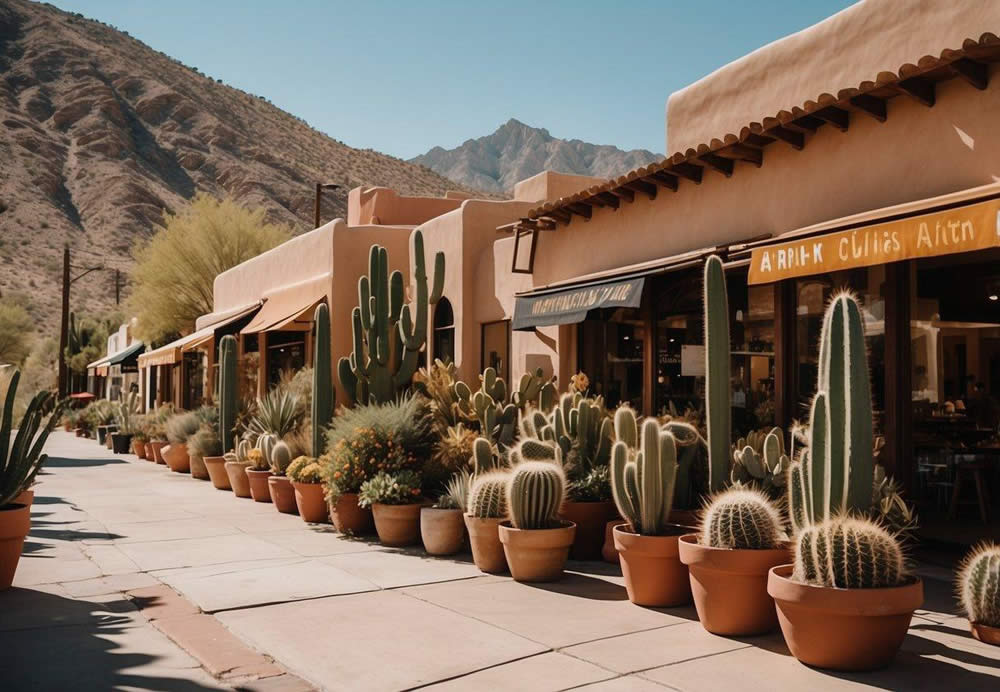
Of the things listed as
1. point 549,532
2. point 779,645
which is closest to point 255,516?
point 549,532

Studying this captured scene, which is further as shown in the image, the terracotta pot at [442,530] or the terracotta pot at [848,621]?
the terracotta pot at [442,530]

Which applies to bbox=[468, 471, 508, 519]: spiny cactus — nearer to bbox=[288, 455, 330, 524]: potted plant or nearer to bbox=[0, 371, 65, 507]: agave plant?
bbox=[288, 455, 330, 524]: potted plant

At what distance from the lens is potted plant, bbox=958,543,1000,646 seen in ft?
18.1

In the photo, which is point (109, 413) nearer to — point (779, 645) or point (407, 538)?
point (407, 538)

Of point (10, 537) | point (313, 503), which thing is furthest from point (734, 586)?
point (313, 503)

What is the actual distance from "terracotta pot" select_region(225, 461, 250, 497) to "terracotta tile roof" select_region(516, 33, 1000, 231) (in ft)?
19.9

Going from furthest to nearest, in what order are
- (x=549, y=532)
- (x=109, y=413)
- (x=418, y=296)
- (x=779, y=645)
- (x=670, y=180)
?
1. (x=109, y=413)
2. (x=418, y=296)
3. (x=670, y=180)
4. (x=549, y=532)
5. (x=779, y=645)

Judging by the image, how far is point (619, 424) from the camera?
826 cm

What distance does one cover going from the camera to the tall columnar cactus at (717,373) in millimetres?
6965

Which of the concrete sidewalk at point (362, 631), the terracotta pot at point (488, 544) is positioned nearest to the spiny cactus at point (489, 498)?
the terracotta pot at point (488, 544)

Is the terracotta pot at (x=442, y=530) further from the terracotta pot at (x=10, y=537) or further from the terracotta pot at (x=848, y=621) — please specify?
the terracotta pot at (x=848, y=621)

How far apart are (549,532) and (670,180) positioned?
5074 millimetres

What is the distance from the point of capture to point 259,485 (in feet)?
44.1

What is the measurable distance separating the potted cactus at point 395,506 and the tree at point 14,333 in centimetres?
4856
